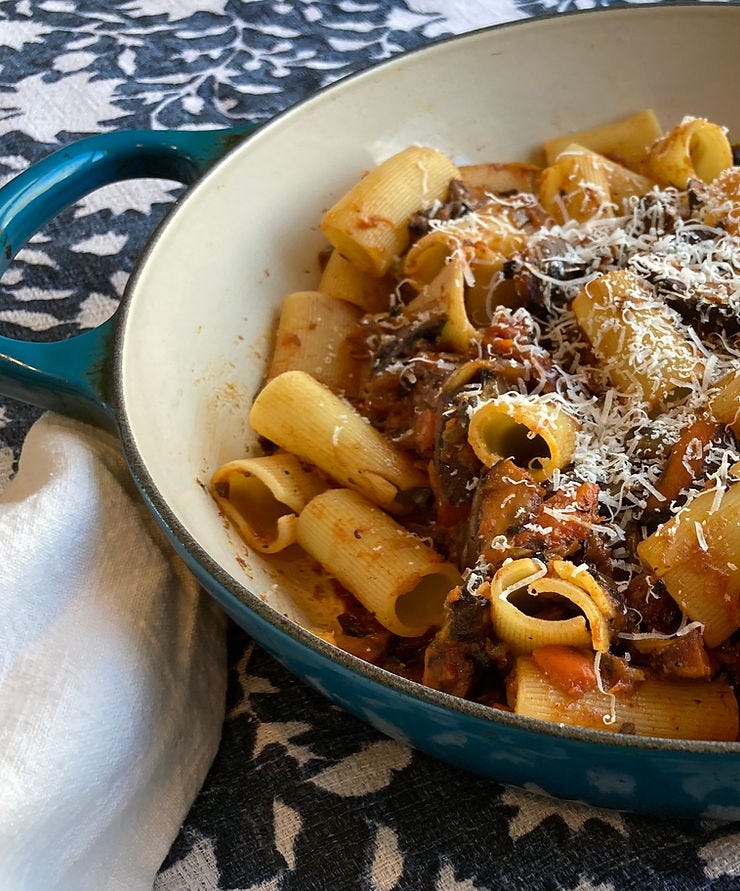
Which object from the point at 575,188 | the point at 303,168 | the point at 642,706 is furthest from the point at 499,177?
the point at 642,706

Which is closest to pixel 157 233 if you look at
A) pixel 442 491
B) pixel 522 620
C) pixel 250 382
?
pixel 250 382

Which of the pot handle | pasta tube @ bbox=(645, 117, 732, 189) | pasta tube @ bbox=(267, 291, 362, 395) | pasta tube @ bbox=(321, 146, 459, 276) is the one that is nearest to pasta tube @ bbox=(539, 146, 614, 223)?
pasta tube @ bbox=(645, 117, 732, 189)

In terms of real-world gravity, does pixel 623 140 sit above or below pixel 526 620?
above

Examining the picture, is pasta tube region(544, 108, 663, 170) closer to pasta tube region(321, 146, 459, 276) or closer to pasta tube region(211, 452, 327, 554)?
pasta tube region(321, 146, 459, 276)

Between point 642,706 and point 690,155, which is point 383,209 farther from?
point 642,706

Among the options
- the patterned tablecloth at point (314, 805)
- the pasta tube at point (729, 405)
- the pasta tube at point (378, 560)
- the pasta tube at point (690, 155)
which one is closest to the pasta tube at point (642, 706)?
the patterned tablecloth at point (314, 805)

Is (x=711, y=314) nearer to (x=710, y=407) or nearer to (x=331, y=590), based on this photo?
(x=710, y=407)

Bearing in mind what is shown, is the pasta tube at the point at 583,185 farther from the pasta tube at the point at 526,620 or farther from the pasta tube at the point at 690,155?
the pasta tube at the point at 526,620

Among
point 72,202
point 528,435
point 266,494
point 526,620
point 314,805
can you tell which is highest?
point 72,202
